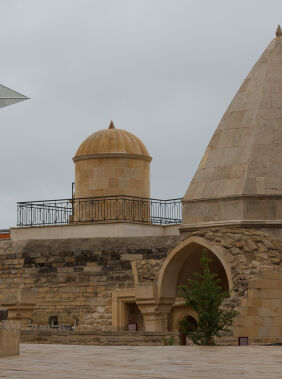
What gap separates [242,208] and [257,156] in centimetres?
145

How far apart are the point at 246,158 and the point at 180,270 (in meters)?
3.25

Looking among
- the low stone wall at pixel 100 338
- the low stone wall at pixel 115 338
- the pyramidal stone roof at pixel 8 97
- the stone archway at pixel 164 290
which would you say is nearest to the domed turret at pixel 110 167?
the stone archway at pixel 164 290

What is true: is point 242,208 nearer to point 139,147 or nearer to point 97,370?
point 139,147

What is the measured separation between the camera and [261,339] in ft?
62.5

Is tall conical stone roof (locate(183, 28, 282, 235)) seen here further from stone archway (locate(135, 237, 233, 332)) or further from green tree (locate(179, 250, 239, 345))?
green tree (locate(179, 250, 239, 345))

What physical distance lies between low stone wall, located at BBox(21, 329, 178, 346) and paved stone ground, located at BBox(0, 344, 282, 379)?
5.40m

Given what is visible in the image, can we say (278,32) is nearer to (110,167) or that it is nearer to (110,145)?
(110,145)

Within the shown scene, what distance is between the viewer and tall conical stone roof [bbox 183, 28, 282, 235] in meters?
21.9

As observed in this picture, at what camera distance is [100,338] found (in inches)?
752

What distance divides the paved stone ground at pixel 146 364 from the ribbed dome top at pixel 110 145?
15.6m

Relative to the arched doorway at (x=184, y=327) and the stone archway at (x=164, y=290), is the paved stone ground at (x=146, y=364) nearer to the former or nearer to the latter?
the arched doorway at (x=184, y=327)

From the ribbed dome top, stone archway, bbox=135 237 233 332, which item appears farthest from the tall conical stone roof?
the ribbed dome top

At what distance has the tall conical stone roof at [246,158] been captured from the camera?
21859 millimetres

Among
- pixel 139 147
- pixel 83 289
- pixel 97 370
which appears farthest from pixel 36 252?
pixel 97 370
